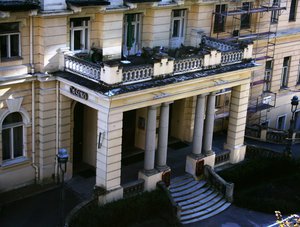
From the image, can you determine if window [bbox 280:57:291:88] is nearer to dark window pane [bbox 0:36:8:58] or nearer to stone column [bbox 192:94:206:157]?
stone column [bbox 192:94:206:157]

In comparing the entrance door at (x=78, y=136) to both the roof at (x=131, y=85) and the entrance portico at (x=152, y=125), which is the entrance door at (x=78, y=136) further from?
the roof at (x=131, y=85)

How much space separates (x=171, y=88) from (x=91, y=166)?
713 cm

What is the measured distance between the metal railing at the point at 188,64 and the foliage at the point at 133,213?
6.53 meters

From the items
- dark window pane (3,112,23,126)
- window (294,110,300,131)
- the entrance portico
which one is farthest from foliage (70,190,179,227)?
window (294,110,300,131)

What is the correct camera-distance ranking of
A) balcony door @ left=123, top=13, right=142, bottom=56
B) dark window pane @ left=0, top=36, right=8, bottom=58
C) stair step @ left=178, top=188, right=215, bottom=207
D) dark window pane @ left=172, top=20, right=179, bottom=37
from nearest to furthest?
dark window pane @ left=0, top=36, right=8, bottom=58, stair step @ left=178, top=188, right=215, bottom=207, balcony door @ left=123, top=13, right=142, bottom=56, dark window pane @ left=172, top=20, right=179, bottom=37

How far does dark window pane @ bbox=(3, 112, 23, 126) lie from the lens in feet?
94.5

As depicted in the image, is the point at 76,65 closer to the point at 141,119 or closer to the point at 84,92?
the point at 84,92

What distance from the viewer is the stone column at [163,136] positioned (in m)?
30.0

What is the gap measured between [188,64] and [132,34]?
4435 millimetres

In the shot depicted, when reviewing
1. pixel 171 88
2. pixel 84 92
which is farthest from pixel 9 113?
pixel 171 88

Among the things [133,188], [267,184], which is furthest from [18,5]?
[267,184]

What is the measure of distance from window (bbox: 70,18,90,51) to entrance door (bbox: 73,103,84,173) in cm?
346

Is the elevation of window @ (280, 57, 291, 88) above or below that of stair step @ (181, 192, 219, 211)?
above

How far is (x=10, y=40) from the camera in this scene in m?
27.6
